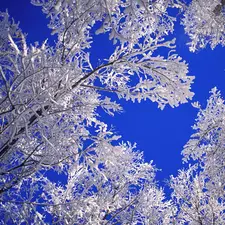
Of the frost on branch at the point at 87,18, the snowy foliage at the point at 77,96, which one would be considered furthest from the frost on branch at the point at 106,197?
the frost on branch at the point at 87,18

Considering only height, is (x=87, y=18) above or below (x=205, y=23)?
below

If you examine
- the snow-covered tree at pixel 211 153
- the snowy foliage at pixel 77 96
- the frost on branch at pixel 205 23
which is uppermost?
the frost on branch at pixel 205 23

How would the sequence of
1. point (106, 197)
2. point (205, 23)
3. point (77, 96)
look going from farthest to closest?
point (106, 197), point (205, 23), point (77, 96)

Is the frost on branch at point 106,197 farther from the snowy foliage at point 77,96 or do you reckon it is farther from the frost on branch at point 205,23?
the frost on branch at point 205,23

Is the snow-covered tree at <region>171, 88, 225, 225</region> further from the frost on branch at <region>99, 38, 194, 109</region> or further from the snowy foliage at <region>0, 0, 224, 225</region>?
the frost on branch at <region>99, 38, 194, 109</region>

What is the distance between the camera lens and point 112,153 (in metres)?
3.80

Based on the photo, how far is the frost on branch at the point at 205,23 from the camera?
16.8 feet

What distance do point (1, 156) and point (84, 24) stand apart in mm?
2127

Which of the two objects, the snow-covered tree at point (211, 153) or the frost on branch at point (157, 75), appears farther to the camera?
the snow-covered tree at point (211, 153)

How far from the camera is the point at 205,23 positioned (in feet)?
19.4

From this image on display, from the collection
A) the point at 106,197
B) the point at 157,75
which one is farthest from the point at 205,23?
the point at 106,197

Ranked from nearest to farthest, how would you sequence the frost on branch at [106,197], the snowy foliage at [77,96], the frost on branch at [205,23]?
the snowy foliage at [77,96] → the frost on branch at [205,23] → the frost on branch at [106,197]

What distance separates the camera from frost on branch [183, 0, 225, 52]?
512 centimetres

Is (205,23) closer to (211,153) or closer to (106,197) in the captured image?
(211,153)
